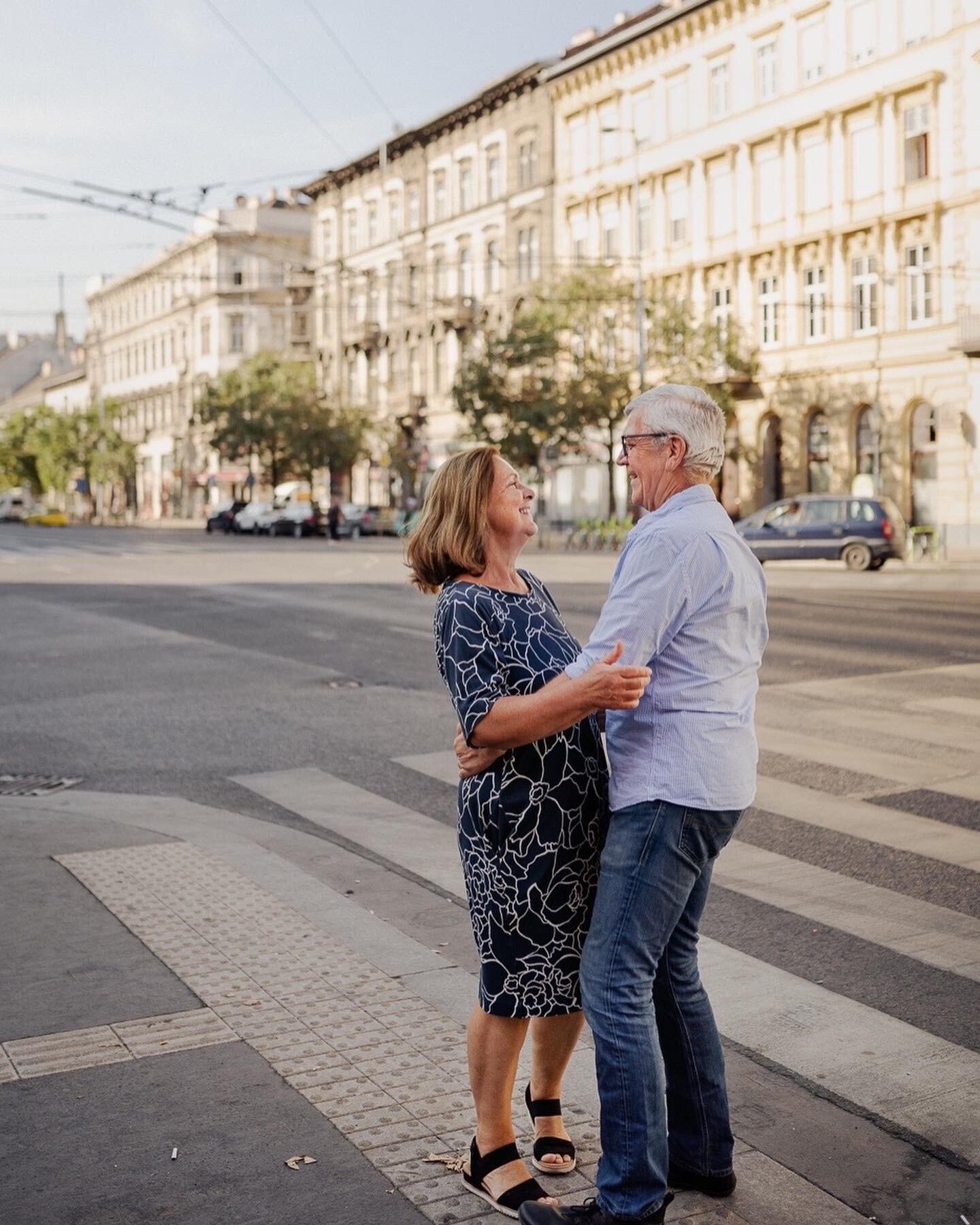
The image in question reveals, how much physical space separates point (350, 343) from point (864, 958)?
6857 centimetres

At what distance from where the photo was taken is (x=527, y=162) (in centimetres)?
5719

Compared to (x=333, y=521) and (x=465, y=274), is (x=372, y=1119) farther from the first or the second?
(x=465, y=274)

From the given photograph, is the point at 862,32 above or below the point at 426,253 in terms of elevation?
above

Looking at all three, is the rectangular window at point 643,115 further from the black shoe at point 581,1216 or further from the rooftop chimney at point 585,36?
the black shoe at point 581,1216

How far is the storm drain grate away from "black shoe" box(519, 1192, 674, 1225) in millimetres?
5979

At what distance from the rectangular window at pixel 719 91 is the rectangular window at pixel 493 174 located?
45.4 ft

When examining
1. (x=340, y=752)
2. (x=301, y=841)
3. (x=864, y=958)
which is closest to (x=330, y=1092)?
(x=864, y=958)

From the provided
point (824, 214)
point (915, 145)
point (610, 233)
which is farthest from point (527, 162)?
point (915, 145)

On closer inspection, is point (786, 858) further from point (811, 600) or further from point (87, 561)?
point (87, 561)

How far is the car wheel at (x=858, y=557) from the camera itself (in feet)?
107

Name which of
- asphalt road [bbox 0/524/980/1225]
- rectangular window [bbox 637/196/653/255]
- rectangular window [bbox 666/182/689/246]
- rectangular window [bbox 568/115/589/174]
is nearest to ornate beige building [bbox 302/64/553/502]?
rectangular window [bbox 568/115/589/174]

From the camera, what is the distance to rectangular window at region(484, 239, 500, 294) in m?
59.5

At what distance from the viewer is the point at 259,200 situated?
9362 centimetres

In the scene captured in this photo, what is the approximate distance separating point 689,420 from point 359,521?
56.9m
